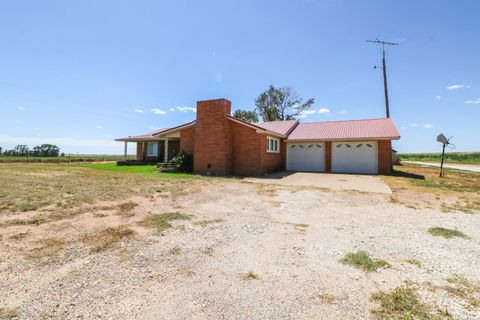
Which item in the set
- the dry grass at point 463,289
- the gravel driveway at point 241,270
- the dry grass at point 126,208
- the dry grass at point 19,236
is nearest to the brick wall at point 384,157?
the gravel driveway at point 241,270

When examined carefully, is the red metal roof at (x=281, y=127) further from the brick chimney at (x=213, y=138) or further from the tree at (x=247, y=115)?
the tree at (x=247, y=115)

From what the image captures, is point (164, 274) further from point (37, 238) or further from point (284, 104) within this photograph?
point (284, 104)

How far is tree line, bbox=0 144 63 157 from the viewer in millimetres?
43688

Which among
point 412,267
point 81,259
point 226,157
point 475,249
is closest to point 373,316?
point 412,267

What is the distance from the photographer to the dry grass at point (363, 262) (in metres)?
3.88

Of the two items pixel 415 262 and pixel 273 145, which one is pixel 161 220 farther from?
pixel 273 145

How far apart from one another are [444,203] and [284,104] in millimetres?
33042

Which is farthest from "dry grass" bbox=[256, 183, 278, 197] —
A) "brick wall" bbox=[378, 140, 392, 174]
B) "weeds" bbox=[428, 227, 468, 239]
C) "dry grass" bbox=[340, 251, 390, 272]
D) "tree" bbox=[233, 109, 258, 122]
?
"tree" bbox=[233, 109, 258, 122]

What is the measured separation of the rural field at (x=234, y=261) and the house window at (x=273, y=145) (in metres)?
11.1

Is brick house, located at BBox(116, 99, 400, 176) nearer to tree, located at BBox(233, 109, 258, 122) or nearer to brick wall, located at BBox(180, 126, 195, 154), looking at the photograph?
brick wall, located at BBox(180, 126, 195, 154)

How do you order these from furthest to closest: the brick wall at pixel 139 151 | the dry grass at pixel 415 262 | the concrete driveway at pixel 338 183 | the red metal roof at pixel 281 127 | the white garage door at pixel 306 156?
the brick wall at pixel 139 151 → the red metal roof at pixel 281 127 → the white garage door at pixel 306 156 → the concrete driveway at pixel 338 183 → the dry grass at pixel 415 262

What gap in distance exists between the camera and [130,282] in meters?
A: 3.33

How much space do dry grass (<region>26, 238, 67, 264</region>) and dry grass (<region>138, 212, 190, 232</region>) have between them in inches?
62.6

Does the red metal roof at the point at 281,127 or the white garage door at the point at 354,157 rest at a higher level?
the red metal roof at the point at 281,127
